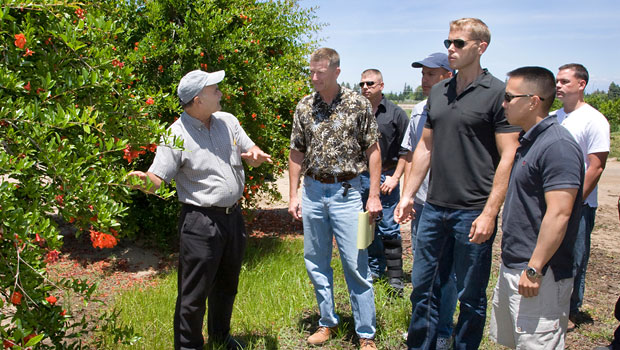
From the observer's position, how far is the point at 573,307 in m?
4.54

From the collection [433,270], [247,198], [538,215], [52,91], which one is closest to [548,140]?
[538,215]

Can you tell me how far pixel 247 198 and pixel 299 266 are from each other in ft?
4.69

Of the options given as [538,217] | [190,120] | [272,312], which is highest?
[190,120]

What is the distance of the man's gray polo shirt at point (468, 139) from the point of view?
3.15m

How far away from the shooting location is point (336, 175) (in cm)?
372

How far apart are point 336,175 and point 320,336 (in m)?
1.24

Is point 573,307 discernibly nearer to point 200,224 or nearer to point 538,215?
point 538,215

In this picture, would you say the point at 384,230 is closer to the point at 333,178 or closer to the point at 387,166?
the point at 387,166

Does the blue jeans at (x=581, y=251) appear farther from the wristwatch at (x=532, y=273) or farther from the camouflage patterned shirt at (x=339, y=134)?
the camouflage patterned shirt at (x=339, y=134)

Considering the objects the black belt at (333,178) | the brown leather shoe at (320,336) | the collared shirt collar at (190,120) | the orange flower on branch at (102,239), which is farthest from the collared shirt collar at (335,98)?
the orange flower on branch at (102,239)

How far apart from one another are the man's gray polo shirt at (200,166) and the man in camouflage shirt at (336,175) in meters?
0.60

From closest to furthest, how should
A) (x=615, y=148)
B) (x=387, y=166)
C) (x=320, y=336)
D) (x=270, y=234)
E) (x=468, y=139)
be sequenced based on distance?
(x=468, y=139)
(x=320, y=336)
(x=387, y=166)
(x=270, y=234)
(x=615, y=148)

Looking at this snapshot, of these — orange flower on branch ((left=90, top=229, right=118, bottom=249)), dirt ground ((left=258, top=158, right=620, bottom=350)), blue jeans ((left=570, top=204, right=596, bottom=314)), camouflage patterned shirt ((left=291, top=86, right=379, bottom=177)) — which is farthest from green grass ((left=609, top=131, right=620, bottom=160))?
orange flower on branch ((left=90, top=229, right=118, bottom=249))

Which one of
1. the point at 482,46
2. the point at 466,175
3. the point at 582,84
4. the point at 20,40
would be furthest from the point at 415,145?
the point at 20,40
